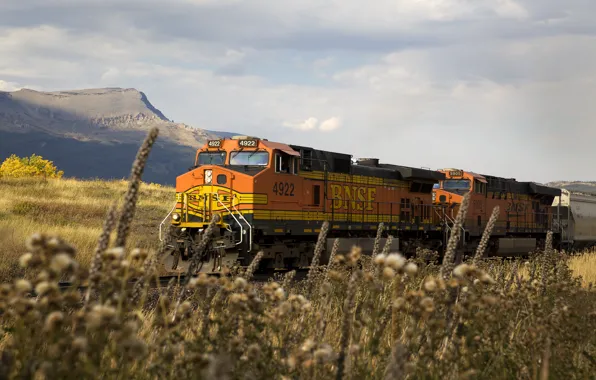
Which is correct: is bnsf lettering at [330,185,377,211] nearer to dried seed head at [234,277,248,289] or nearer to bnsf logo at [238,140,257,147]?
bnsf logo at [238,140,257,147]

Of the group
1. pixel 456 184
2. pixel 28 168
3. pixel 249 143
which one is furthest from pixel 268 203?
pixel 28 168

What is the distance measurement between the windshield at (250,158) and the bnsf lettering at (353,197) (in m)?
2.76

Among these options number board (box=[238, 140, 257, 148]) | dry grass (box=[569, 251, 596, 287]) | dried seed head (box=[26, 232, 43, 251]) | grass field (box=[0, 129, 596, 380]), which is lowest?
dry grass (box=[569, 251, 596, 287])

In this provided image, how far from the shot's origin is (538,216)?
32875 mm

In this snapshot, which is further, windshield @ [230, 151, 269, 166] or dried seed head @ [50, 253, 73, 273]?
windshield @ [230, 151, 269, 166]

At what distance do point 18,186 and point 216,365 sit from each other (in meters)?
41.4

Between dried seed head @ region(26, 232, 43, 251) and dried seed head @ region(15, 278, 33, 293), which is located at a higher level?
dried seed head @ region(26, 232, 43, 251)

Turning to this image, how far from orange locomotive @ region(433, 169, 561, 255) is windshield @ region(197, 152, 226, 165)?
32.4 feet

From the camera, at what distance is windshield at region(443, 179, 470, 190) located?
2675cm

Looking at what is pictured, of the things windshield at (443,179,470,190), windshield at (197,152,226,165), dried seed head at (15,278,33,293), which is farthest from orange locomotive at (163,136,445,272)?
dried seed head at (15,278,33,293)

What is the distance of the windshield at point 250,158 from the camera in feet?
58.5

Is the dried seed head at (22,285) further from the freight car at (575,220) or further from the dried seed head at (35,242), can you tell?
the freight car at (575,220)

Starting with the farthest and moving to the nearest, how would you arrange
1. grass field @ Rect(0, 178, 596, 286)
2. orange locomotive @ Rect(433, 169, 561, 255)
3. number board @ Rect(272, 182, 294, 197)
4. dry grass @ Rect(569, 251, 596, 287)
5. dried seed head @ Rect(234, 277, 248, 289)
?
1. orange locomotive @ Rect(433, 169, 561, 255)
2. grass field @ Rect(0, 178, 596, 286)
3. number board @ Rect(272, 182, 294, 197)
4. dry grass @ Rect(569, 251, 596, 287)
5. dried seed head @ Rect(234, 277, 248, 289)

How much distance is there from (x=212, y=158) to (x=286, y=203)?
2.55m
